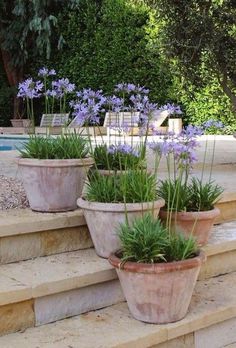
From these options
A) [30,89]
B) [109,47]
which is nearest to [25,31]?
[109,47]

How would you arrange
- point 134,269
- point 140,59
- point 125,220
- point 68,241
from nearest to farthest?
point 134,269
point 125,220
point 68,241
point 140,59

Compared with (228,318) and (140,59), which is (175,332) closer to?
(228,318)

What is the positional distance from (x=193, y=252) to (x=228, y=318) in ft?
1.26

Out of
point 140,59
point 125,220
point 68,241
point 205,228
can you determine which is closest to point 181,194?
point 205,228

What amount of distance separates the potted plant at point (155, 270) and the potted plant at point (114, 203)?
119mm

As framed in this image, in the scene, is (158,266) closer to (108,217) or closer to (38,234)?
(108,217)

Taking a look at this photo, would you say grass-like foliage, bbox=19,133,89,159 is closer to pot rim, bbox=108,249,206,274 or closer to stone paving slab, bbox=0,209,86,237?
stone paving slab, bbox=0,209,86,237

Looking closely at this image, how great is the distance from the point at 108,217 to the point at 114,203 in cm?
6

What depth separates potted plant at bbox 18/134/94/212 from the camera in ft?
7.84

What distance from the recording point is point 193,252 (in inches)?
79.6

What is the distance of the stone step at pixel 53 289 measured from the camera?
1.93 metres

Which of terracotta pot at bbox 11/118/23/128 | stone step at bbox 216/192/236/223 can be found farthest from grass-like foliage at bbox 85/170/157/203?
terracotta pot at bbox 11/118/23/128

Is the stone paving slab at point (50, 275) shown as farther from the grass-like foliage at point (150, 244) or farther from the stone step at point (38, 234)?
the grass-like foliage at point (150, 244)

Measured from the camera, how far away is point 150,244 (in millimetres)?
1935
